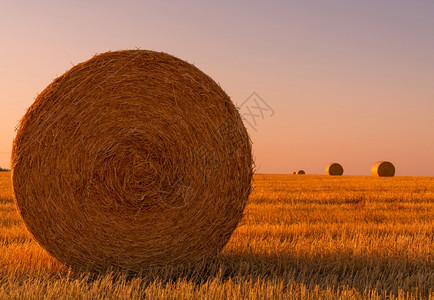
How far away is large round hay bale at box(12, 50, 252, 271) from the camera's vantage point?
497cm

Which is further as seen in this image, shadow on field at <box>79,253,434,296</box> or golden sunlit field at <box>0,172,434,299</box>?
shadow on field at <box>79,253,434,296</box>

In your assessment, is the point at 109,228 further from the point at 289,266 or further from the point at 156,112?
the point at 289,266

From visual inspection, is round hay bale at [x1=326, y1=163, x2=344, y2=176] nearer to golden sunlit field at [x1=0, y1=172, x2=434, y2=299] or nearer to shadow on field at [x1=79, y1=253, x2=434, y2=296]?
golden sunlit field at [x1=0, y1=172, x2=434, y2=299]

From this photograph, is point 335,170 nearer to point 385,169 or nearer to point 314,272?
point 385,169

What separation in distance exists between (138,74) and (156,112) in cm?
46

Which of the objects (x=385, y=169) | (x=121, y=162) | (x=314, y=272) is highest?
(x=385, y=169)

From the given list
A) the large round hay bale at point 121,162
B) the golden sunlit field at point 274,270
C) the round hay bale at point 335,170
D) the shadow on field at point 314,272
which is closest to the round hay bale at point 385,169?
the round hay bale at point 335,170

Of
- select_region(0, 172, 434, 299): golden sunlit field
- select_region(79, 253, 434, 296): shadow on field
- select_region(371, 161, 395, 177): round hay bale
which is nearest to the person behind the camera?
select_region(0, 172, 434, 299): golden sunlit field

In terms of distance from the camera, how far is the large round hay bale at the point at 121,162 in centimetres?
497

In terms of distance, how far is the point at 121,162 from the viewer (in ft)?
16.6

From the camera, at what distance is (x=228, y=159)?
17.0 feet

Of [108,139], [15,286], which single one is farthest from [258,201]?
[15,286]

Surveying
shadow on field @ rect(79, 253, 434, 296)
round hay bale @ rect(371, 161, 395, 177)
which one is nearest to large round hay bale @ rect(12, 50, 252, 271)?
shadow on field @ rect(79, 253, 434, 296)

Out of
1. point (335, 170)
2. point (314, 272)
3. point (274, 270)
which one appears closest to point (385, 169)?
point (335, 170)
